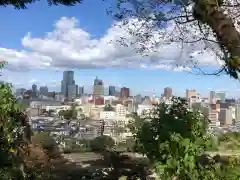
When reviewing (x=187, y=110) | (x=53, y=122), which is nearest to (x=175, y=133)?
(x=187, y=110)

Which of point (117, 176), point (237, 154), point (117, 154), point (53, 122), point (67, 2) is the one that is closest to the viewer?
point (237, 154)

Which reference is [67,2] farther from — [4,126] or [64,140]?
[64,140]

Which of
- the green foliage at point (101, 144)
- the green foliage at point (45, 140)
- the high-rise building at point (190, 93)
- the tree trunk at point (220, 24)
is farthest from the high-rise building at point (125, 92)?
the tree trunk at point (220, 24)

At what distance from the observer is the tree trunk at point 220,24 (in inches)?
100

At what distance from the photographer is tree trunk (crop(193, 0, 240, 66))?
2.54 m

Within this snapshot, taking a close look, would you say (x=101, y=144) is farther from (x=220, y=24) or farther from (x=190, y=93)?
(x=220, y=24)

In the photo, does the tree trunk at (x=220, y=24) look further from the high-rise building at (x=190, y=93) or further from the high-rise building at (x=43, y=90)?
the high-rise building at (x=43, y=90)

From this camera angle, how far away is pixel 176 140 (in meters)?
4.33

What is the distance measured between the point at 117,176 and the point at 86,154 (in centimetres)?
152

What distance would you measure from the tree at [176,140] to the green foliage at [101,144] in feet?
7.76

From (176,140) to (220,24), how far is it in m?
1.94

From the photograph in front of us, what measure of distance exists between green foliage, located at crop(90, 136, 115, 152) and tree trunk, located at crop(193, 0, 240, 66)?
5.11 m

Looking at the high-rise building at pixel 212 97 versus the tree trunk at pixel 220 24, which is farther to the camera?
the high-rise building at pixel 212 97

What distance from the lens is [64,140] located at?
25.4 ft
